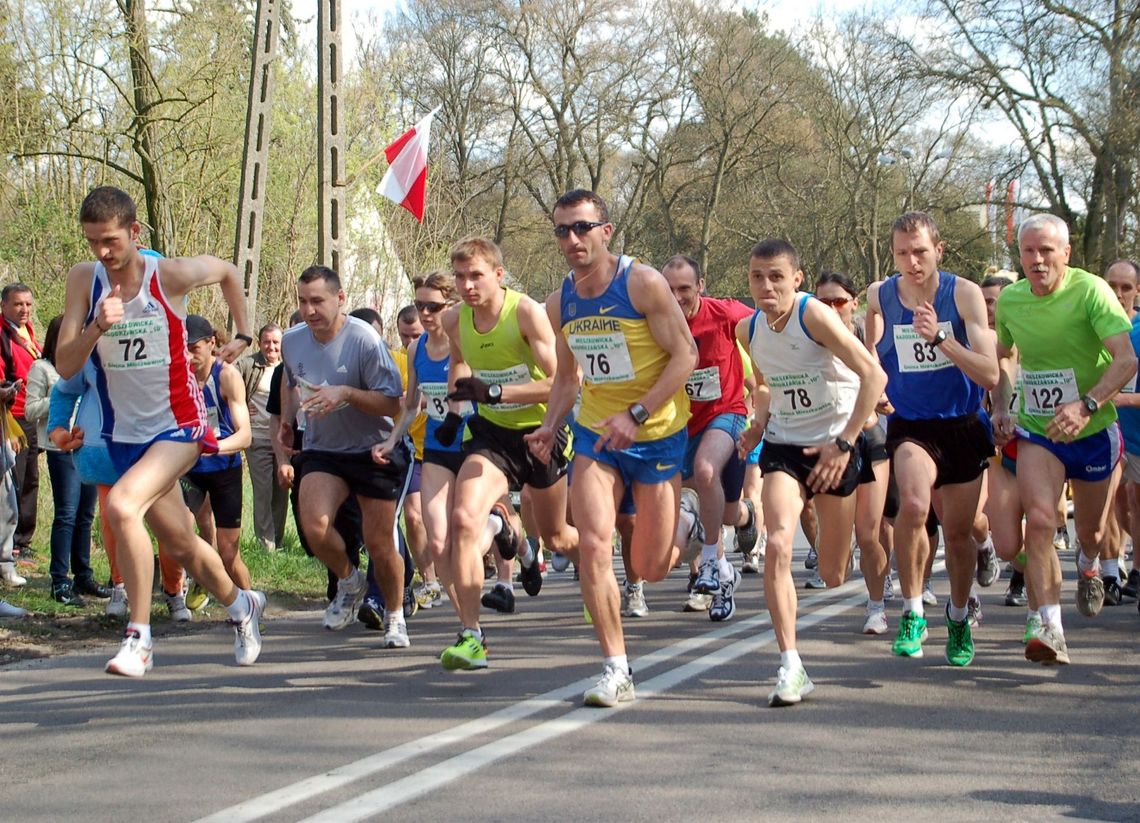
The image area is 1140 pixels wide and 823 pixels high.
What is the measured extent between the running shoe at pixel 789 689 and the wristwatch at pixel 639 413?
125 centimetres

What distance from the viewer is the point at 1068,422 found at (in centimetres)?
731

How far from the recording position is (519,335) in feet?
26.3

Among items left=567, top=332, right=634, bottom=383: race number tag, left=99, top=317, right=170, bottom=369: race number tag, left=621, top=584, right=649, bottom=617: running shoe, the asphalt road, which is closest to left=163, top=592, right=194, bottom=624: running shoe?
the asphalt road

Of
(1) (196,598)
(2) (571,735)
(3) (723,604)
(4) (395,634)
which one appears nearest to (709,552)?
(3) (723,604)

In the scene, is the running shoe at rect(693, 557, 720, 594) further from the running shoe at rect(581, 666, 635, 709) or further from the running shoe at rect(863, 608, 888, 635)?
the running shoe at rect(581, 666, 635, 709)

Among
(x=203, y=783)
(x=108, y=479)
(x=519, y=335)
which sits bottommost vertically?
(x=203, y=783)

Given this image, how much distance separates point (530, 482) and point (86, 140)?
18.5m

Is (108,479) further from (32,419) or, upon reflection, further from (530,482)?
(32,419)

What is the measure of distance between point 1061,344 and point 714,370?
3.12 m

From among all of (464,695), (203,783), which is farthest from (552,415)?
(203,783)

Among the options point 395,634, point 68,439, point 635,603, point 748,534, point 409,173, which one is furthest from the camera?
point 409,173

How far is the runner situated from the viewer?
7184mm

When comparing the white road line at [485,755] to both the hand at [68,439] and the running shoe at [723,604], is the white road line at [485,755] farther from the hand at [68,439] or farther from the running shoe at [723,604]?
the hand at [68,439]

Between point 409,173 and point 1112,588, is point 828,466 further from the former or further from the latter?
point 409,173
